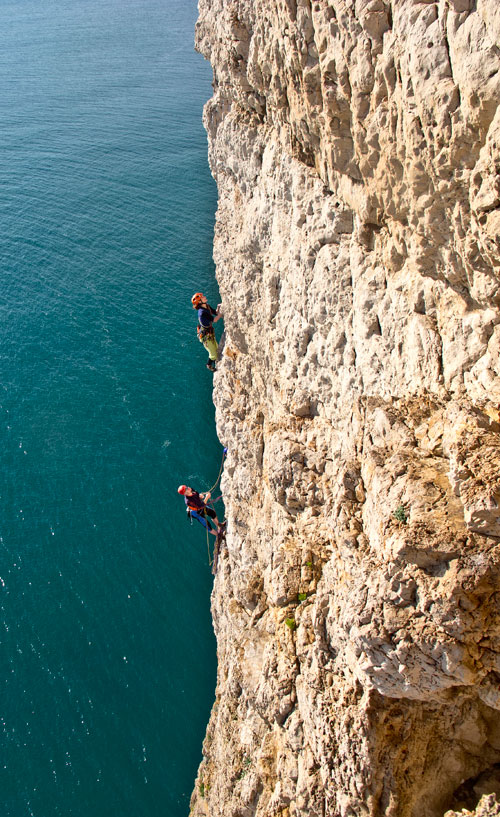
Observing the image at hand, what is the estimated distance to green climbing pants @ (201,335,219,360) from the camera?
36.1m

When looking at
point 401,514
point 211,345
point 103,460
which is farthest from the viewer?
point 211,345

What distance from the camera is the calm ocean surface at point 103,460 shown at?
24.3 metres

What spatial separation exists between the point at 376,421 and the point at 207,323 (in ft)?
82.3

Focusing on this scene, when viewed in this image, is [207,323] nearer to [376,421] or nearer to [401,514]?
[376,421]

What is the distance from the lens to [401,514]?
363 inches

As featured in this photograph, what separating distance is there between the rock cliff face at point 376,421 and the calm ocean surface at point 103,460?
6.98 m

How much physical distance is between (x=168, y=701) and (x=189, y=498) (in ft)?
27.3

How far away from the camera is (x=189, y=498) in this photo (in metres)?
27.1

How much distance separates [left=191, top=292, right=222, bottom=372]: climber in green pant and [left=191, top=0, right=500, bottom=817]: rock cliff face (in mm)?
15254

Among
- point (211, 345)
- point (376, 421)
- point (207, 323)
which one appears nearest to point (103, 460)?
point (211, 345)

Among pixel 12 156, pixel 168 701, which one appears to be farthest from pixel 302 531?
pixel 12 156

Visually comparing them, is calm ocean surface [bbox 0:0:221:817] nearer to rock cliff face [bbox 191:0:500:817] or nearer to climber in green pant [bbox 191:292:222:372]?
climber in green pant [bbox 191:292:222:372]

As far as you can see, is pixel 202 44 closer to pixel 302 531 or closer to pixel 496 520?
pixel 302 531

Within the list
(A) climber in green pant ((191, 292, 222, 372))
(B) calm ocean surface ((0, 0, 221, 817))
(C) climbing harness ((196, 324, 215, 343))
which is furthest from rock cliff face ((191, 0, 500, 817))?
(C) climbing harness ((196, 324, 215, 343))
